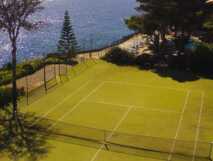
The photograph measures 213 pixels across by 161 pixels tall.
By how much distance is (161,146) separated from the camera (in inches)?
1105

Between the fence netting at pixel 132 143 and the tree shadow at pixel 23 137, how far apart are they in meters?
1.27

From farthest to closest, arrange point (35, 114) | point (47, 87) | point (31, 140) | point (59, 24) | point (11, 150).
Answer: point (59, 24)
point (47, 87)
point (35, 114)
point (31, 140)
point (11, 150)

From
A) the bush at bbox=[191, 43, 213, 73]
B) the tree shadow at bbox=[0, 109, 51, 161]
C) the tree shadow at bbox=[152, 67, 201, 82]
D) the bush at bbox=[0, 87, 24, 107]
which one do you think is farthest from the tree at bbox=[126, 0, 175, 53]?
the tree shadow at bbox=[0, 109, 51, 161]

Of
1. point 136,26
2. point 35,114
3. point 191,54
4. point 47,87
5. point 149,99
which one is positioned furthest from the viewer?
point 136,26

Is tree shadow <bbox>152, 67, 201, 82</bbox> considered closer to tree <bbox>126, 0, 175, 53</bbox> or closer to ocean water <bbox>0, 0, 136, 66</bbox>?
tree <bbox>126, 0, 175, 53</bbox>

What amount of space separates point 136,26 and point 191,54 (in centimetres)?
806

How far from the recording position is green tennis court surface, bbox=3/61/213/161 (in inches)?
1076

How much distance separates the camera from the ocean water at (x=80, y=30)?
3169 inches

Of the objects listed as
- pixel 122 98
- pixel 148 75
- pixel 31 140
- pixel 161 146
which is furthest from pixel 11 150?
pixel 148 75

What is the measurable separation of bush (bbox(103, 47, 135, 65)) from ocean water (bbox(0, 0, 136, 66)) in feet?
30.2

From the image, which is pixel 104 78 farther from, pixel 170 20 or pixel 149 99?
pixel 170 20

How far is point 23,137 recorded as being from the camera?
2956 cm

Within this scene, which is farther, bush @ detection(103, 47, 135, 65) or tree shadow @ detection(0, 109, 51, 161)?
bush @ detection(103, 47, 135, 65)

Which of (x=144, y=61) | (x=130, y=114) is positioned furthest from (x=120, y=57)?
(x=130, y=114)
